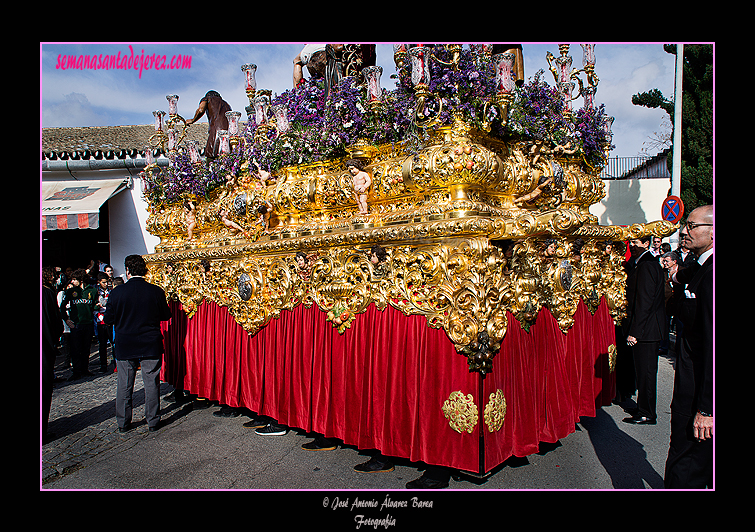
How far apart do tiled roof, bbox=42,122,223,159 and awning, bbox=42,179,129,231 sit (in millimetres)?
835

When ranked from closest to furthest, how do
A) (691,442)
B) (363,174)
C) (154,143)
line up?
(691,442) → (363,174) → (154,143)

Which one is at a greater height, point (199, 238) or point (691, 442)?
point (199, 238)

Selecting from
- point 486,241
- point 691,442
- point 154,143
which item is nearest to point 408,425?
point 486,241

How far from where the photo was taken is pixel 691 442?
2.65 meters

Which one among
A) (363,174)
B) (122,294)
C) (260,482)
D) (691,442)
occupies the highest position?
(363,174)

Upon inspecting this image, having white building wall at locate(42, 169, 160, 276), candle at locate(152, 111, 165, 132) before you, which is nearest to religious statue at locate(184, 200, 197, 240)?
candle at locate(152, 111, 165, 132)

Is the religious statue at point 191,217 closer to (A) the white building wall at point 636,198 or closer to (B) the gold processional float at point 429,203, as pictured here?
(B) the gold processional float at point 429,203

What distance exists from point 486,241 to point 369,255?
1107mm

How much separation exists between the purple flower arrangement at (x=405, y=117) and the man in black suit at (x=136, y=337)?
2.06 m

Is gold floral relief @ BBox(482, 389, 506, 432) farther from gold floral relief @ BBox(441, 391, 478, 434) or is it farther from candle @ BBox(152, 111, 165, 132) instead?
candle @ BBox(152, 111, 165, 132)

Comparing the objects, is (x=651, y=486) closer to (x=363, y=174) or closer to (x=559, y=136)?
(x=559, y=136)

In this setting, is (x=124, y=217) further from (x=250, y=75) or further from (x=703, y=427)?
(x=703, y=427)

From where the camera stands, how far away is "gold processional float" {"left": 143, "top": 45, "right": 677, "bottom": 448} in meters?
3.36

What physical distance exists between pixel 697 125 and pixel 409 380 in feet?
45.5
